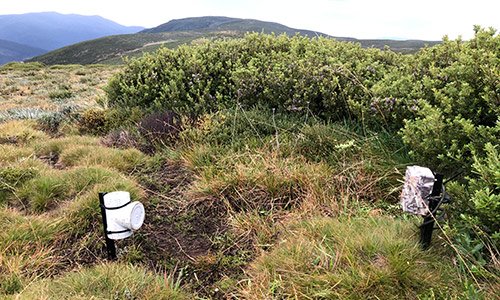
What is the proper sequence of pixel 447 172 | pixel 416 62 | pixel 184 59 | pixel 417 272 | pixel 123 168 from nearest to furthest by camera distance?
pixel 417 272, pixel 447 172, pixel 416 62, pixel 123 168, pixel 184 59

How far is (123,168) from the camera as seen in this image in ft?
16.6

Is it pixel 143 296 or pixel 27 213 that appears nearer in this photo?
pixel 143 296

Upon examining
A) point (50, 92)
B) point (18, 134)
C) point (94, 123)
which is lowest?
point (50, 92)

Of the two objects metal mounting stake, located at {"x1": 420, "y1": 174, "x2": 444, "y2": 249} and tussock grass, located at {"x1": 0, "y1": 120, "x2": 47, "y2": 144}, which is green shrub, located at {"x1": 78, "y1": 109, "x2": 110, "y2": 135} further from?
metal mounting stake, located at {"x1": 420, "y1": 174, "x2": 444, "y2": 249}

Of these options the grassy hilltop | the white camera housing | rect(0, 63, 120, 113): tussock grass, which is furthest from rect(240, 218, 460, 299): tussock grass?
rect(0, 63, 120, 113): tussock grass

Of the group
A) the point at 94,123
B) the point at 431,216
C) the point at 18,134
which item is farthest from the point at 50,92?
the point at 431,216

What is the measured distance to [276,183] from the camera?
156 inches

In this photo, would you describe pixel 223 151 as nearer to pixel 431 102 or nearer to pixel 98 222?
pixel 98 222

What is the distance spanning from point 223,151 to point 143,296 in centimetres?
254

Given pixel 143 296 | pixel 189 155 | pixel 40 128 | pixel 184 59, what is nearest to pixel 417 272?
pixel 143 296

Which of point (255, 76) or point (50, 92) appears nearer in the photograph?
point (255, 76)

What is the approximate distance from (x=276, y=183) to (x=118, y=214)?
1.62m

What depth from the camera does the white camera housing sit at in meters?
3.04

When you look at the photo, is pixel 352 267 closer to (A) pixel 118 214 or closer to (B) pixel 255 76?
(A) pixel 118 214
